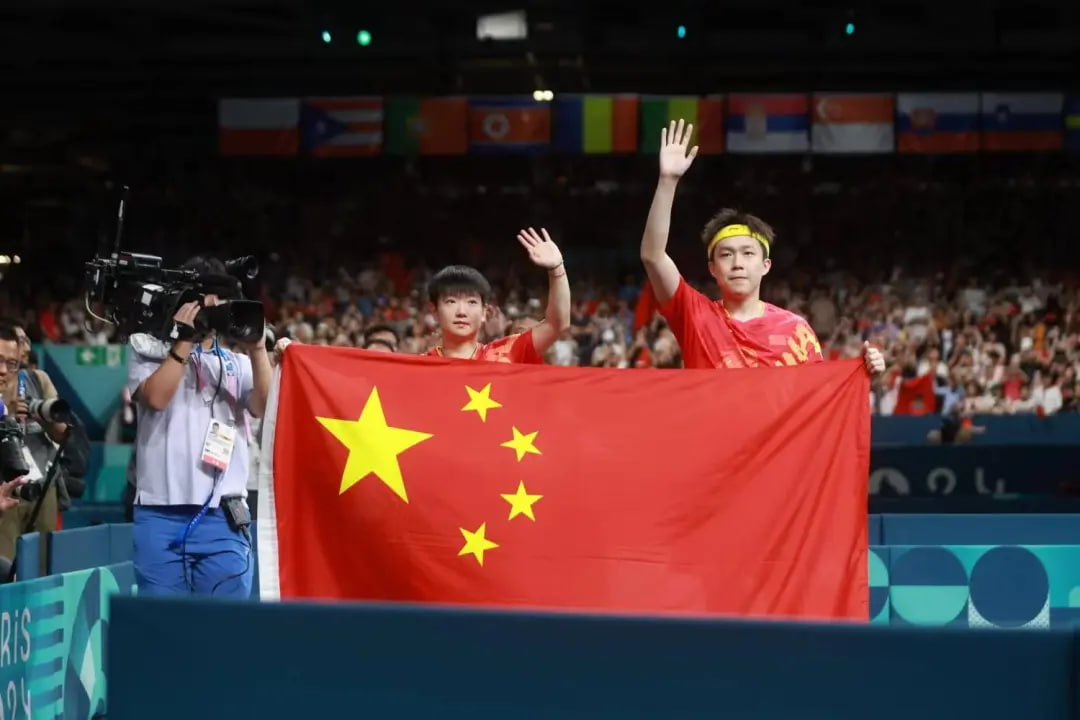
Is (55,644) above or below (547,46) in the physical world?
below

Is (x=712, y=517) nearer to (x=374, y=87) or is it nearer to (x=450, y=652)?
(x=450, y=652)

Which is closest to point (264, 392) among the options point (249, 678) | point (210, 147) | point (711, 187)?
point (249, 678)

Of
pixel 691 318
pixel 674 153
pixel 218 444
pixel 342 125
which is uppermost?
Answer: pixel 342 125

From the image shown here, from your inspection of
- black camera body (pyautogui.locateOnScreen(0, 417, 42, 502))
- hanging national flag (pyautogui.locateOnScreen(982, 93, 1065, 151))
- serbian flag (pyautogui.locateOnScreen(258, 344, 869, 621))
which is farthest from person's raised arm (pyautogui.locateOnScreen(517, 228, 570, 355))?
hanging national flag (pyautogui.locateOnScreen(982, 93, 1065, 151))

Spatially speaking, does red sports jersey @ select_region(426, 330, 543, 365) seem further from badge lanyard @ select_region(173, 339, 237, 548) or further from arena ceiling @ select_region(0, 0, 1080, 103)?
arena ceiling @ select_region(0, 0, 1080, 103)

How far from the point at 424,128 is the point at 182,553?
18062 mm

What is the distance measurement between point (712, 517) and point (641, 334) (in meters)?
13.8

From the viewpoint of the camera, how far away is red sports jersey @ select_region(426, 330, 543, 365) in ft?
17.0

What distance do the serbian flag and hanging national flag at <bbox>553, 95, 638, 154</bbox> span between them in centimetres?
1766

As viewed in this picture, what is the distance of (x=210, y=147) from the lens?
26375 mm


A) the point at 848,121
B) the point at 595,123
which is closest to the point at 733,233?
the point at 595,123

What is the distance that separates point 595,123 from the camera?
2219cm

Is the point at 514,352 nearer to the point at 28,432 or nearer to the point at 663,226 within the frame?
the point at 663,226

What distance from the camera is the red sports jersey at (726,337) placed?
16.6ft
